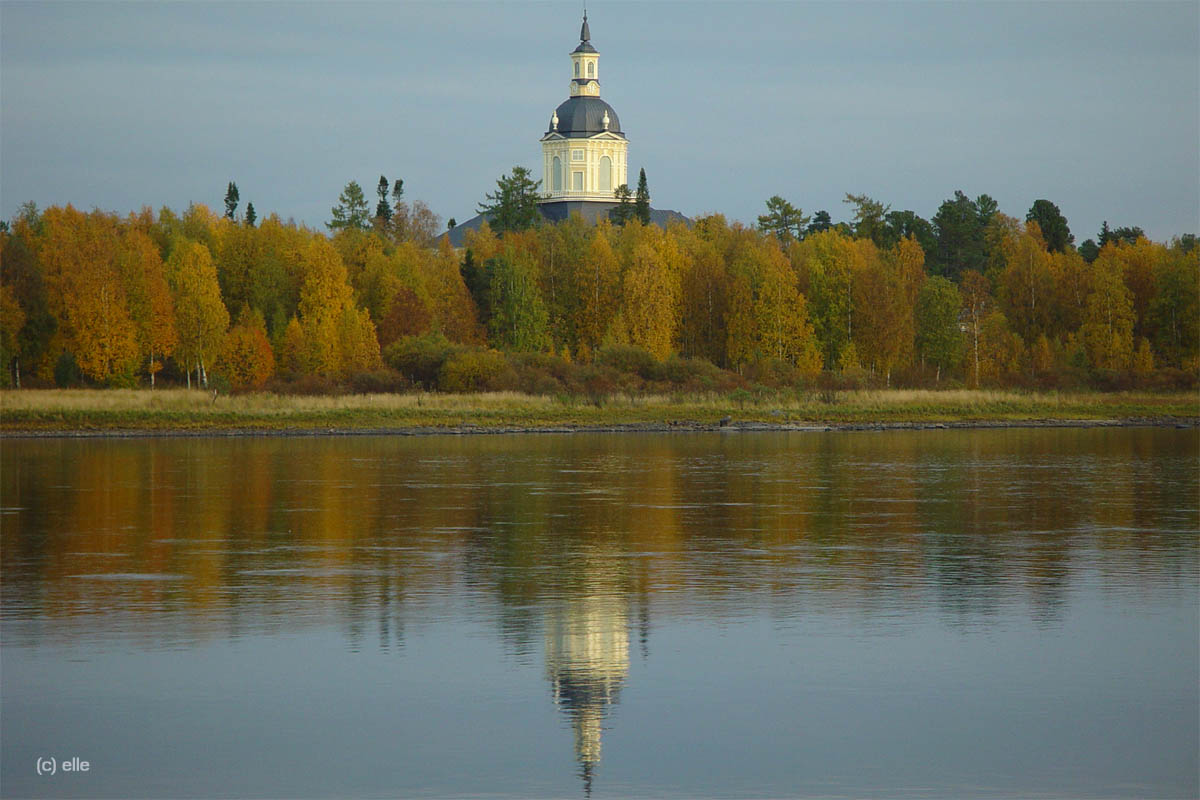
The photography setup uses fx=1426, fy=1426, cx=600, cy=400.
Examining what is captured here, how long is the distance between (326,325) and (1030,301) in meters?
43.4

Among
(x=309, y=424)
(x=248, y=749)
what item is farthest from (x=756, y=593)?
(x=309, y=424)

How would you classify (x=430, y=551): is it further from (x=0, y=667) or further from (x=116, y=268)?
(x=116, y=268)

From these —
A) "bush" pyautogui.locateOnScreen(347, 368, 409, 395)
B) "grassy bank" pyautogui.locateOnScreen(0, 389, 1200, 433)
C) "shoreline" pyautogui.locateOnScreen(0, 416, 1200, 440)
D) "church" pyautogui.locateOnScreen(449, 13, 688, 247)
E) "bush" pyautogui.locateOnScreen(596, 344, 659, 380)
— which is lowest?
"shoreline" pyautogui.locateOnScreen(0, 416, 1200, 440)

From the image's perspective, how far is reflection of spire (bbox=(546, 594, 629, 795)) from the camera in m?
11.4

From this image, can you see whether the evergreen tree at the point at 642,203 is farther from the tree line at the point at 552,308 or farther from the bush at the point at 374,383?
the bush at the point at 374,383

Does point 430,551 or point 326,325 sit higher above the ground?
point 326,325

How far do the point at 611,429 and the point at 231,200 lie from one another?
61762 millimetres

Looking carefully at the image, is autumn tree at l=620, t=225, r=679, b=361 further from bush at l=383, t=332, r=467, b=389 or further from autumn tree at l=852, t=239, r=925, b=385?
Result: bush at l=383, t=332, r=467, b=389

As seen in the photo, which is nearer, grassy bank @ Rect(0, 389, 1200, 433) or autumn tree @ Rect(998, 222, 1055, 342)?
grassy bank @ Rect(0, 389, 1200, 433)

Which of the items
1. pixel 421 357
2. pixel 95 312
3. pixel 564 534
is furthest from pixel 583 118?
pixel 564 534

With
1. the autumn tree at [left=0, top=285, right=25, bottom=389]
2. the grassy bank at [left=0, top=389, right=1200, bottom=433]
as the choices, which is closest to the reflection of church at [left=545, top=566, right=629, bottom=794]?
the grassy bank at [left=0, top=389, right=1200, bottom=433]

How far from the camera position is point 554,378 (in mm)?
69875

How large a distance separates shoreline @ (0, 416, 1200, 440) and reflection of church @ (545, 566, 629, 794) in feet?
138

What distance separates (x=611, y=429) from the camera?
61.9 m
